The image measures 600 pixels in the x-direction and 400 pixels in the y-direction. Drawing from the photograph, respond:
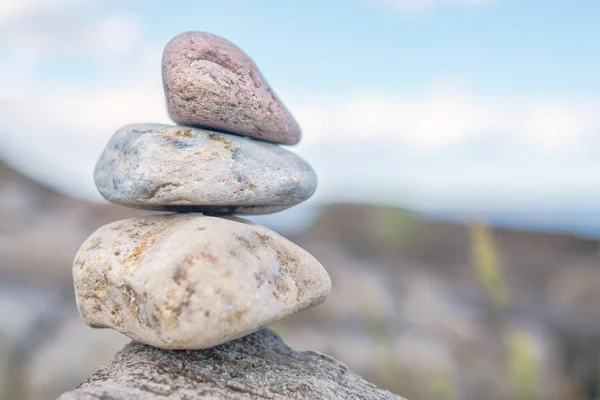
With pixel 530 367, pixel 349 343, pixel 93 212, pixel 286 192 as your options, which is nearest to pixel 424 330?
pixel 349 343

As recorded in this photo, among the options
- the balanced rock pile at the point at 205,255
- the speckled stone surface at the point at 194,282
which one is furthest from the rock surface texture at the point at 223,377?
the speckled stone surface at the point at 194,282

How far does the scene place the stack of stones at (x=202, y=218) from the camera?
263 cm

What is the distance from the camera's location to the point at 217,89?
10.5 ft

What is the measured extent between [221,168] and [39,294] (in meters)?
10.2

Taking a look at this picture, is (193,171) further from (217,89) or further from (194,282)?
(194,282)

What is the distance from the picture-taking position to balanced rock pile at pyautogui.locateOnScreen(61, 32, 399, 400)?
2.64 m

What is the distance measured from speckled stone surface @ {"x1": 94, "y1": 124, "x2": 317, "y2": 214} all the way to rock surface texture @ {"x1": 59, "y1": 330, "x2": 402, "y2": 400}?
0.88 metres

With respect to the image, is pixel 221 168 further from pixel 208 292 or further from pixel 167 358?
pixel 167 358

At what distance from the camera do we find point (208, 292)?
2.60 m

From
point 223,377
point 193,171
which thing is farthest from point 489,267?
point 193,171

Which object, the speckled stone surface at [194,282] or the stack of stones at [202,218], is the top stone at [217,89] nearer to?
the stack of stones at [202,218]

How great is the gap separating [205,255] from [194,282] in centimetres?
15

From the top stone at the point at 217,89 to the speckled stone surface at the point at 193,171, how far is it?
3.8 inches

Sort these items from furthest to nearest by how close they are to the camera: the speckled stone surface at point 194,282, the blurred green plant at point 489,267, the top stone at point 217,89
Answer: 1. the blurred green plant at point 489,267
2. the top stone at point 217,89
3. the speckled stone surface at point 194,282
